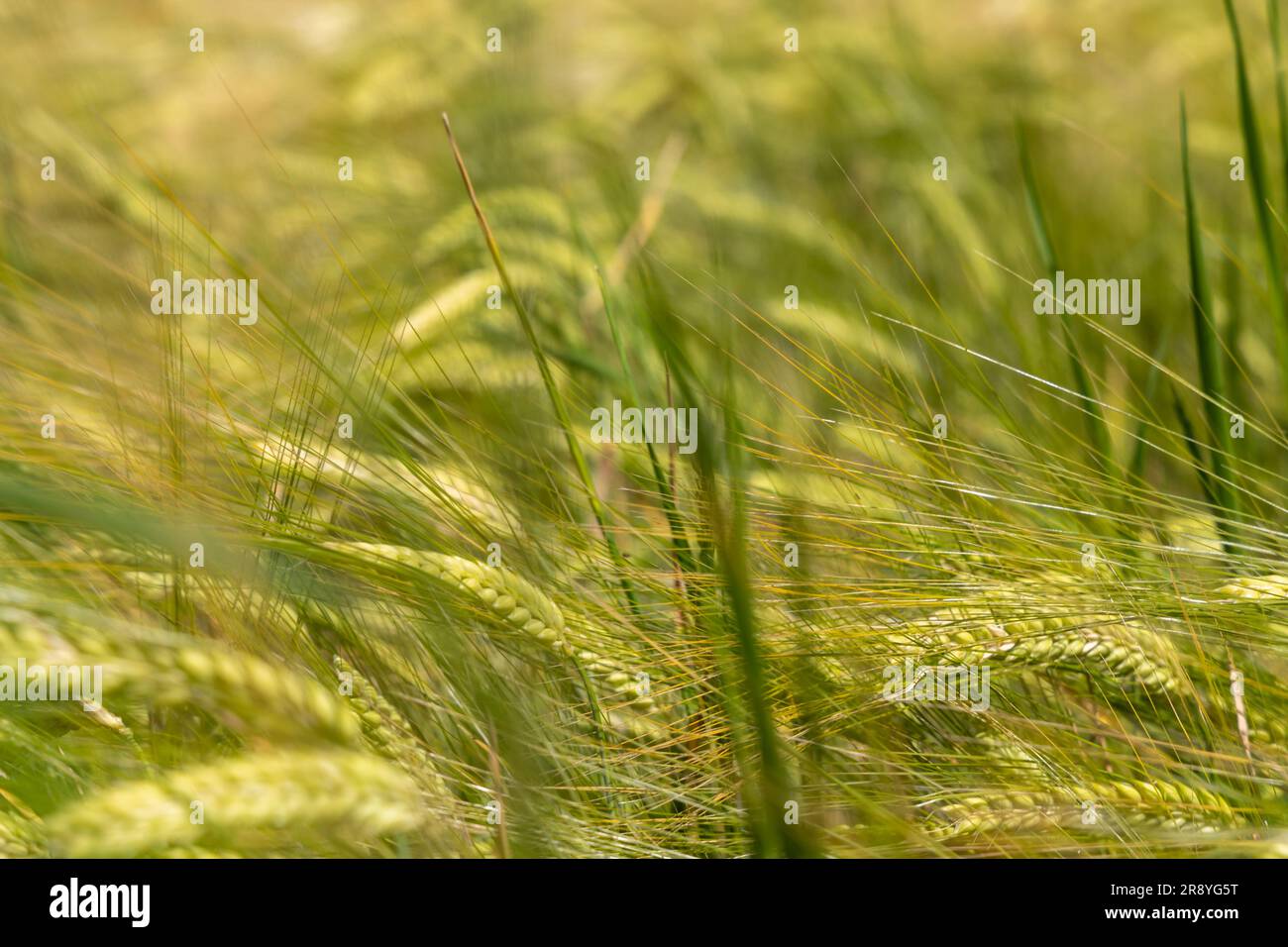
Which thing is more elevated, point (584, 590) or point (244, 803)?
point (584, 590)

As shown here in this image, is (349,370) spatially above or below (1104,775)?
above

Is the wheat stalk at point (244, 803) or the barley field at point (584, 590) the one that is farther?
the barley field at point (584, 590)

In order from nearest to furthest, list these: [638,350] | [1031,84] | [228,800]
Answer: [228,800], [638,350], [1031,84]

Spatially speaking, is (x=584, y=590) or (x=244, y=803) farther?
(x=584, y=590)

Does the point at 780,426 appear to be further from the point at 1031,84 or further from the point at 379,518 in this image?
the point at 1031,84

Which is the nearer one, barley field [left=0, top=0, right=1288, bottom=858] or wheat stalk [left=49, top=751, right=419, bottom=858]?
→ wheat stalk [left=49, top=751, right=419, bottom=858]
